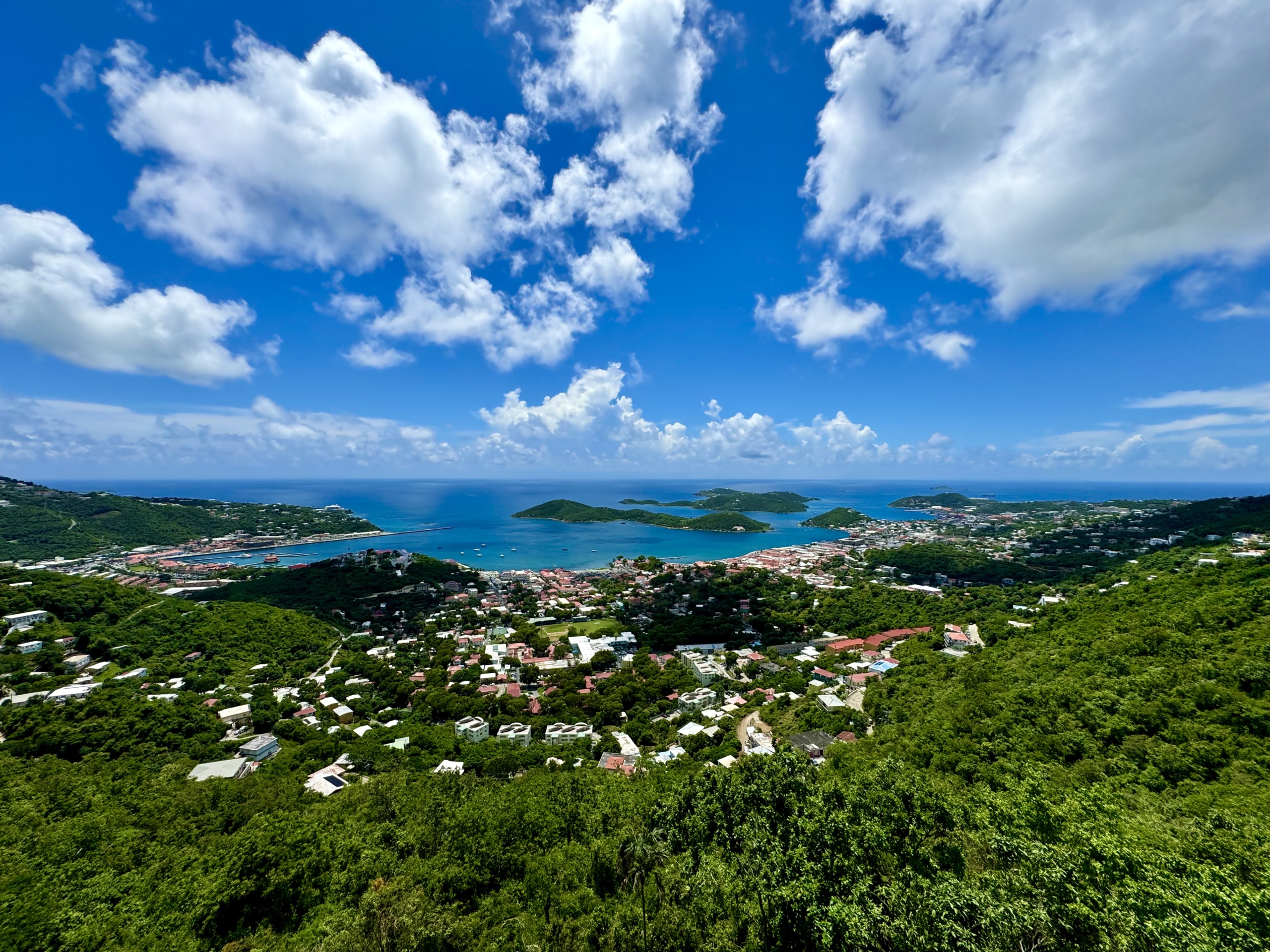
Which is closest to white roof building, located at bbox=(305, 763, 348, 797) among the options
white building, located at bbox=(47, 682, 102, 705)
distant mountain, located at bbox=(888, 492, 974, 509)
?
white building, located at bbox=(47, 682, 102, 705)

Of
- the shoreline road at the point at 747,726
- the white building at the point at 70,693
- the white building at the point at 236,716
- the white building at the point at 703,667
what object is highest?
the white building at the point at 70,693

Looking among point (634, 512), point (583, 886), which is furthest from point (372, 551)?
point (634, 512)

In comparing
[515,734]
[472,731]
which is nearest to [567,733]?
[515,734]

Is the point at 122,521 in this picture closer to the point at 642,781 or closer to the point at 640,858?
the point at 642,781

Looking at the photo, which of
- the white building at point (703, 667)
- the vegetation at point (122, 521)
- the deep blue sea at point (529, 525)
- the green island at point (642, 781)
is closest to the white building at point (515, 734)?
the green island at point (642, 781)

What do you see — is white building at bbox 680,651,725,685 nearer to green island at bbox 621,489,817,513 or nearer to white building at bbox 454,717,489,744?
white building at bbox 454,717,489,744

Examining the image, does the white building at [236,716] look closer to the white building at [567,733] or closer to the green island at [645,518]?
the white building at [567,733]
